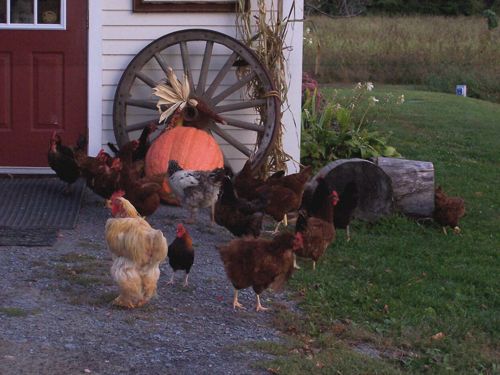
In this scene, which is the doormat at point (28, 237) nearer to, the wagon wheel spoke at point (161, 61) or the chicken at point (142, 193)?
the chicken at point (142, 193)

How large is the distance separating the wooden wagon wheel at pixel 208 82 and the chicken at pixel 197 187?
112 centimetres

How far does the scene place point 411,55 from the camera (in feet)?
95.2

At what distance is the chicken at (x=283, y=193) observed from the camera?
8.16 meters

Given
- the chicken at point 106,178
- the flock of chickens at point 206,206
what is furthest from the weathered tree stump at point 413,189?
the chicken at point 106,178

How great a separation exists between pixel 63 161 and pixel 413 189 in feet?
11.3

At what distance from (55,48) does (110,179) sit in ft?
6.87

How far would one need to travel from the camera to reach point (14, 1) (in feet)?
32.8

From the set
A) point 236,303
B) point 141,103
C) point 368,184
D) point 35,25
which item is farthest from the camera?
point 35,25

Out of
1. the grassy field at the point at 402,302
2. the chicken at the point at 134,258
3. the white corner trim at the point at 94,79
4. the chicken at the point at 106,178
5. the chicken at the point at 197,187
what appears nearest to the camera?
the grassy field at the point at 402,302

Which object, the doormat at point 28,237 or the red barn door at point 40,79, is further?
the red barn door at point 40,79

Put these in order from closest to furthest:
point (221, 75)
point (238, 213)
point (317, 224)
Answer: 1. point (317, 224)
2. point (238, 213)
3. point (221, 75)

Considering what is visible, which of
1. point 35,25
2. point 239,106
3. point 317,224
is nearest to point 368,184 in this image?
point 239,106

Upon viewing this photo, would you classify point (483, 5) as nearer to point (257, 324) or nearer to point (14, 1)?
point (14, 1)

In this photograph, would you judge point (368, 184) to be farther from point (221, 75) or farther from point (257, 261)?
point (257, 261)
